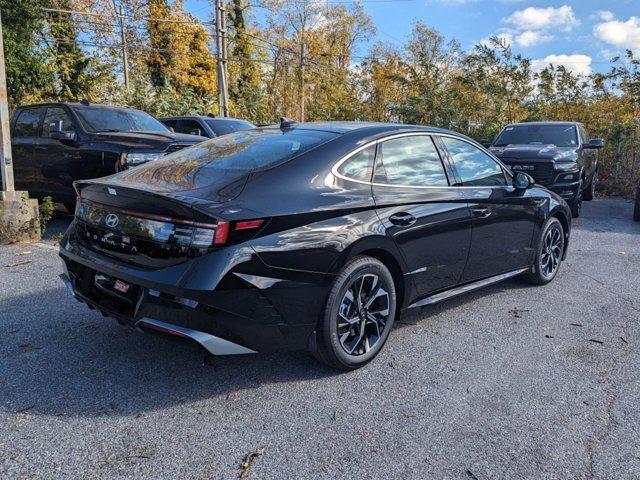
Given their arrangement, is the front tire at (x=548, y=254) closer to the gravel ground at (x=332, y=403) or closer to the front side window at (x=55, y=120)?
the gravel ground at (x=332, y=403)

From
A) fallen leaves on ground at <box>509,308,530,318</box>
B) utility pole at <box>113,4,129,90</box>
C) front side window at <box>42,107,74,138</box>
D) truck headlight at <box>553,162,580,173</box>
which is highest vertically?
utility pole at <box>113,4,129,90</box>

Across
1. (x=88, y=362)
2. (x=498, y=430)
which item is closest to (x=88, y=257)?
(x=88, y=362)

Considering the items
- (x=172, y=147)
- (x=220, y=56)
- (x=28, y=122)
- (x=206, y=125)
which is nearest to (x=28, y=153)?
(x=28, y=122)

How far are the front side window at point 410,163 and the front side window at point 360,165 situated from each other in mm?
68

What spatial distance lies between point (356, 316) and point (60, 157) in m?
5.94

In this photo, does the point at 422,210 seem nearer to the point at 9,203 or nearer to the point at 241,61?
the point at 9,203

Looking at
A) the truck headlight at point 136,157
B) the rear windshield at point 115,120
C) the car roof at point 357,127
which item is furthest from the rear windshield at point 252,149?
the rear windshield at point 115,120

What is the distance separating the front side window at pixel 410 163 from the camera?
3701 millimetres

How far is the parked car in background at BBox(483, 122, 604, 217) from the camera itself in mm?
9680

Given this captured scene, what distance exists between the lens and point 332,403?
119 inches

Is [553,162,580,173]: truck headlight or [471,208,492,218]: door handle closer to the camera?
[471,208,492,218]: door handle

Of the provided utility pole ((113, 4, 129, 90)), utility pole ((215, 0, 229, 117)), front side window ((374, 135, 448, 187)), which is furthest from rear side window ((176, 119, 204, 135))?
utility pole ((113, 4, 129, 90))

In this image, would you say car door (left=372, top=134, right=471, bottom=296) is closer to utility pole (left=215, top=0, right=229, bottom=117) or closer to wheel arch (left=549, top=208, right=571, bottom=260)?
wheel arch (left=549, top=208, right=571, bottom=260)

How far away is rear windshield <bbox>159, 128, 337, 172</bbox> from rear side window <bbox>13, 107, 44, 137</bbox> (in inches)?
211
